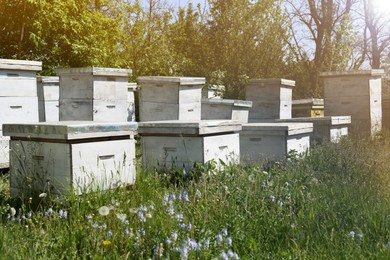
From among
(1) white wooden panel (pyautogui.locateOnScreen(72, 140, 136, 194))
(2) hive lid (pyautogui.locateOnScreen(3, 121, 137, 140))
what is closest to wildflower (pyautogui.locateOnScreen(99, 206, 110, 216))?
(1) white wooden panel (pyautogui.locateOnScreen(72, 140, 136, 194))

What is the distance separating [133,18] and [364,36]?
11.0m

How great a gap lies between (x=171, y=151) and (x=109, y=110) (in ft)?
9.46

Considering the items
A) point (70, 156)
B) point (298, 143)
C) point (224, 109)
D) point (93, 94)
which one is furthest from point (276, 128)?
point (70, 156)

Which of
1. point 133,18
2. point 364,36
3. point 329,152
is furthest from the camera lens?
point 364,36

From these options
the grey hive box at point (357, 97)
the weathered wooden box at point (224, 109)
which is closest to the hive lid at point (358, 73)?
the grey hive box at point (357, 97)

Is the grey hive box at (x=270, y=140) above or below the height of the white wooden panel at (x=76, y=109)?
below

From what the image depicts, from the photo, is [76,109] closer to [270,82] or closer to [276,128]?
[276,128]

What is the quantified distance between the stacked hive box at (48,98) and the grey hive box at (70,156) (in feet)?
12.2

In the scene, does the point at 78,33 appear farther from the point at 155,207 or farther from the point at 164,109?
the point at 155,207

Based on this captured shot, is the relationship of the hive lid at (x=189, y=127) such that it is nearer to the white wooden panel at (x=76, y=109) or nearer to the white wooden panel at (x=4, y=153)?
the white wooden panel at (x=4, y=153)

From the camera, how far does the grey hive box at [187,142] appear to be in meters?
5.25

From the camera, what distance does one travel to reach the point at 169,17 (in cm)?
1631

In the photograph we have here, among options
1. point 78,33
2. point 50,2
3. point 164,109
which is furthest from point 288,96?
point 50,2

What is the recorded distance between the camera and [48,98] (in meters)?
8.38
